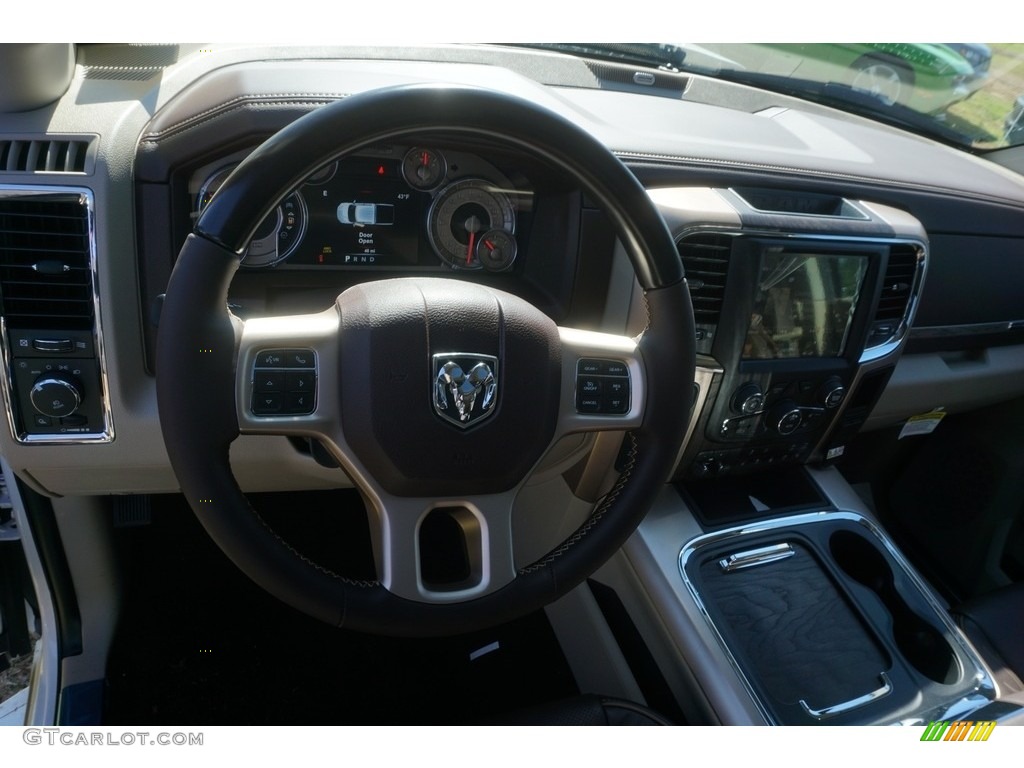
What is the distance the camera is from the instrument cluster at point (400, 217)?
1.40 meters

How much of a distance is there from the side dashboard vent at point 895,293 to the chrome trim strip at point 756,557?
0.49 m

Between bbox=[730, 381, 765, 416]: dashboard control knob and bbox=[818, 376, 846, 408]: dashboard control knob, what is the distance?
0.52ft

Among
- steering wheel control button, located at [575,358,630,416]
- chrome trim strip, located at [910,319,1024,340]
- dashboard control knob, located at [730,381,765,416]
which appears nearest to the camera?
steering wheel control button, located at [575,358,630,416]

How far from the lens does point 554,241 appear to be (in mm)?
1522

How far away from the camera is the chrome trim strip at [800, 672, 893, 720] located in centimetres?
153

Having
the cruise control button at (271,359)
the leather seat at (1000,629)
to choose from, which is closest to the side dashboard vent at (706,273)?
the cruise control button at (271,359)

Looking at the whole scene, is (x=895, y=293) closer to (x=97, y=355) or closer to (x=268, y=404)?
(x=268, y=404)

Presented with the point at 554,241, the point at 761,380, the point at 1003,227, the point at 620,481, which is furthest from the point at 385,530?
the point at 1003,227

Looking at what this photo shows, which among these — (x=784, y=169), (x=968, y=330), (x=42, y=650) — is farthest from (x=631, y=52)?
(x=42, y=650)

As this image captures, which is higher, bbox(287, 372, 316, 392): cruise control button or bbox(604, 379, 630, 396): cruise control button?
bbox(287, 372, 316, 392): cruise control button

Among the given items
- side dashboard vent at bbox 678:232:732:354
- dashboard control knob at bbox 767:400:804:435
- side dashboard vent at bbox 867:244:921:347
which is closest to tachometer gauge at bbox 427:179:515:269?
side dashboard vent at bbox 678:232:732:354

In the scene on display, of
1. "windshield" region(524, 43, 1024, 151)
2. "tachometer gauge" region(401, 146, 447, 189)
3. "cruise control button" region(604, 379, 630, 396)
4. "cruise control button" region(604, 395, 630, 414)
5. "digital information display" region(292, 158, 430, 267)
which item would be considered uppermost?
"windshield" region(524, 43, 1024, 151)

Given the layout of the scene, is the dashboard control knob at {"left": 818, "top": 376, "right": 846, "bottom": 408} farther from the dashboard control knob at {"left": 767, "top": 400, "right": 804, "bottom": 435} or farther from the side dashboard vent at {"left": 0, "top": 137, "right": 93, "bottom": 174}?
the side dashboard vent at {"left": 0, "top": 137, "right": 93, "bottom": 174}

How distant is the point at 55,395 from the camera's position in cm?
128
